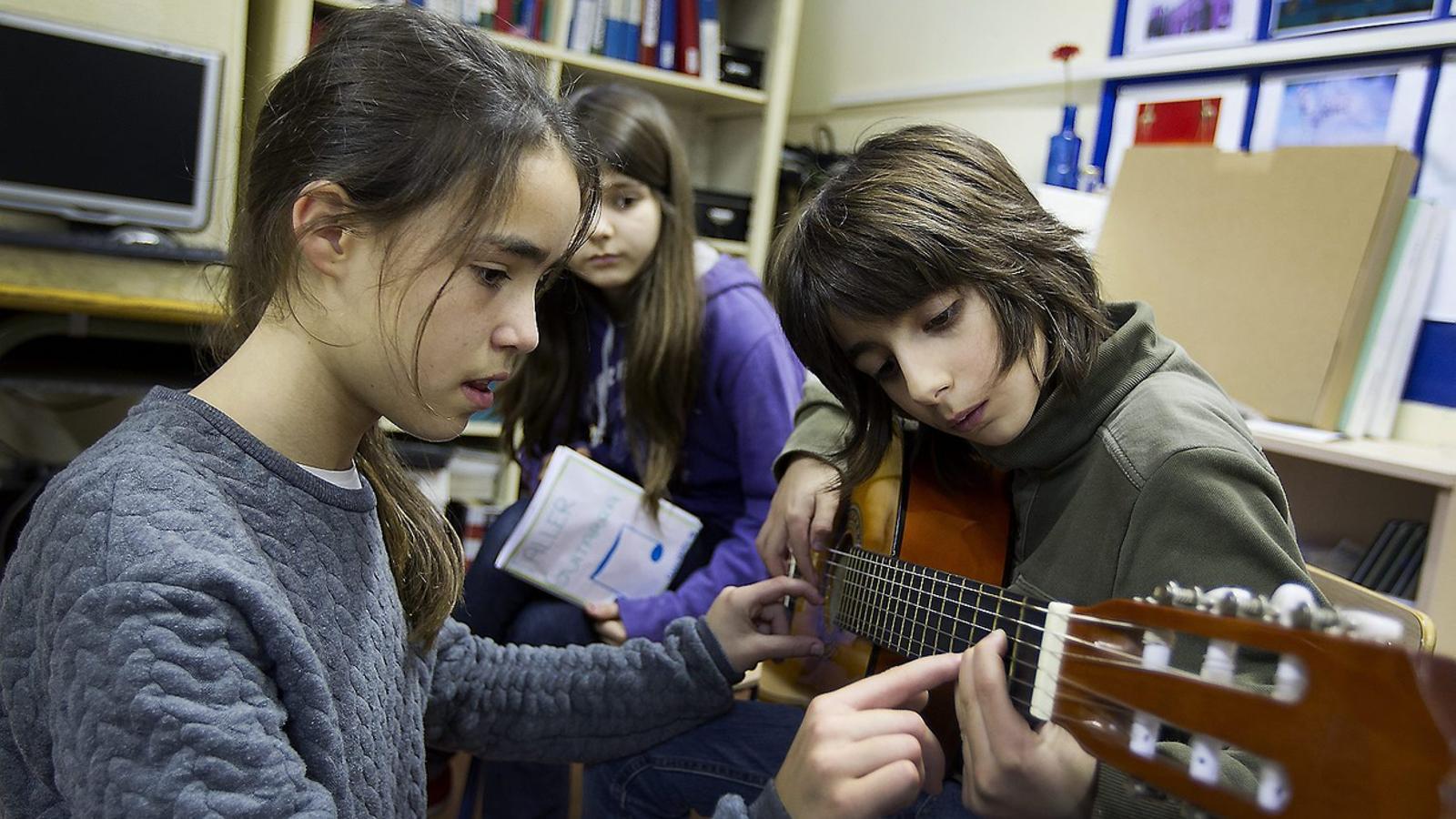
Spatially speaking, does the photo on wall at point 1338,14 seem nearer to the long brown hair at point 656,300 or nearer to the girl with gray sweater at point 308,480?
the long brown hair at point 656,300

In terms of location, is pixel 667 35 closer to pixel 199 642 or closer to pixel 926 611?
pixel 926 611

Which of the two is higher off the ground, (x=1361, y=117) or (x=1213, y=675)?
(x=1361, y=117)

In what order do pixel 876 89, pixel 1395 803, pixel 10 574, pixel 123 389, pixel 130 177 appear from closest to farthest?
pixel 1395 803
pixel 10 574
pixel 123 389
pixel 130 177
pixel 876 89

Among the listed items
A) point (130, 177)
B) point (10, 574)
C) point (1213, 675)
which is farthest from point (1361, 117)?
point (130, 177)

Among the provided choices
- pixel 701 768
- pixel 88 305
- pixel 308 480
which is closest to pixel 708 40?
pixel 88 305

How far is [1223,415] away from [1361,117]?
1.40 metres

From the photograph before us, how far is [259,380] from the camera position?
2.57 feet

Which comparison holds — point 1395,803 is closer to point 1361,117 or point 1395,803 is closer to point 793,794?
point 793,794

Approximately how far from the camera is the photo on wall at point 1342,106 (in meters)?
1.88

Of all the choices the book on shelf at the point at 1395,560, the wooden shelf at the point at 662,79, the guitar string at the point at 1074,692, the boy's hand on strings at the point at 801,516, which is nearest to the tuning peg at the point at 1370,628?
the guitar string at the point at 1074,692

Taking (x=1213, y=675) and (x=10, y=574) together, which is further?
(x=10, y=574)

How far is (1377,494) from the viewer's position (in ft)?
5.95

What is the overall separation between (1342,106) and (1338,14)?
0.58 ft

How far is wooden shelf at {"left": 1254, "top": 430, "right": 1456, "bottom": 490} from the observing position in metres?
1.45
